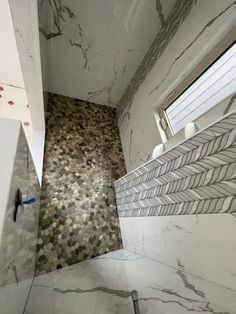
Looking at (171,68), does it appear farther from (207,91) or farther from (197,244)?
(197,244)

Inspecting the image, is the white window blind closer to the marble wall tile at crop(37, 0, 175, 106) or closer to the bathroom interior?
the bathroom interior

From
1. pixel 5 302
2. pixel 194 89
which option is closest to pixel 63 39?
pixel 194 89

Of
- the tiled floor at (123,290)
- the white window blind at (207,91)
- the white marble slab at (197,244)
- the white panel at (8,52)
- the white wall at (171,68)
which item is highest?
the white panel at (8,52)

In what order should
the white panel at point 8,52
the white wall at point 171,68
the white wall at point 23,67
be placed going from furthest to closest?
the white panel at point 8,52, the white wall at point 171,68, the white wall at point 23,67

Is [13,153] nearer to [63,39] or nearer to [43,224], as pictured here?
[43,224]

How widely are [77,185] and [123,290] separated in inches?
31.3

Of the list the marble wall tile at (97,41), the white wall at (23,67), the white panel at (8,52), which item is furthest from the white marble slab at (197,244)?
the white panel at (8,52)

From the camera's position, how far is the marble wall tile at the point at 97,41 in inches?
50.7

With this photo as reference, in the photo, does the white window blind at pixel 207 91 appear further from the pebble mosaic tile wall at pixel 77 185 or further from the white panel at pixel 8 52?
the white panel at pixel 8 52

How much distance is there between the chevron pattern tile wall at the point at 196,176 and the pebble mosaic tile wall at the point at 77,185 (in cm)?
53

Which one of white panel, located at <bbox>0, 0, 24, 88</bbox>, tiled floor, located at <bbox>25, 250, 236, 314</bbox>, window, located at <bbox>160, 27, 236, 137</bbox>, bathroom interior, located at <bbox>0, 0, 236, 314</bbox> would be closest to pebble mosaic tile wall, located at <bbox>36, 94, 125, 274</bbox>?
bathroom interior, located at <bbox>0, 0, 236, 314</bbox>

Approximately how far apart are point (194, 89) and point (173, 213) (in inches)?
31.1

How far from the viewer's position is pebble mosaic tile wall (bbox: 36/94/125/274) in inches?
48.9

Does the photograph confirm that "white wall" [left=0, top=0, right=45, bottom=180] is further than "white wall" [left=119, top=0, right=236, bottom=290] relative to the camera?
Yes
